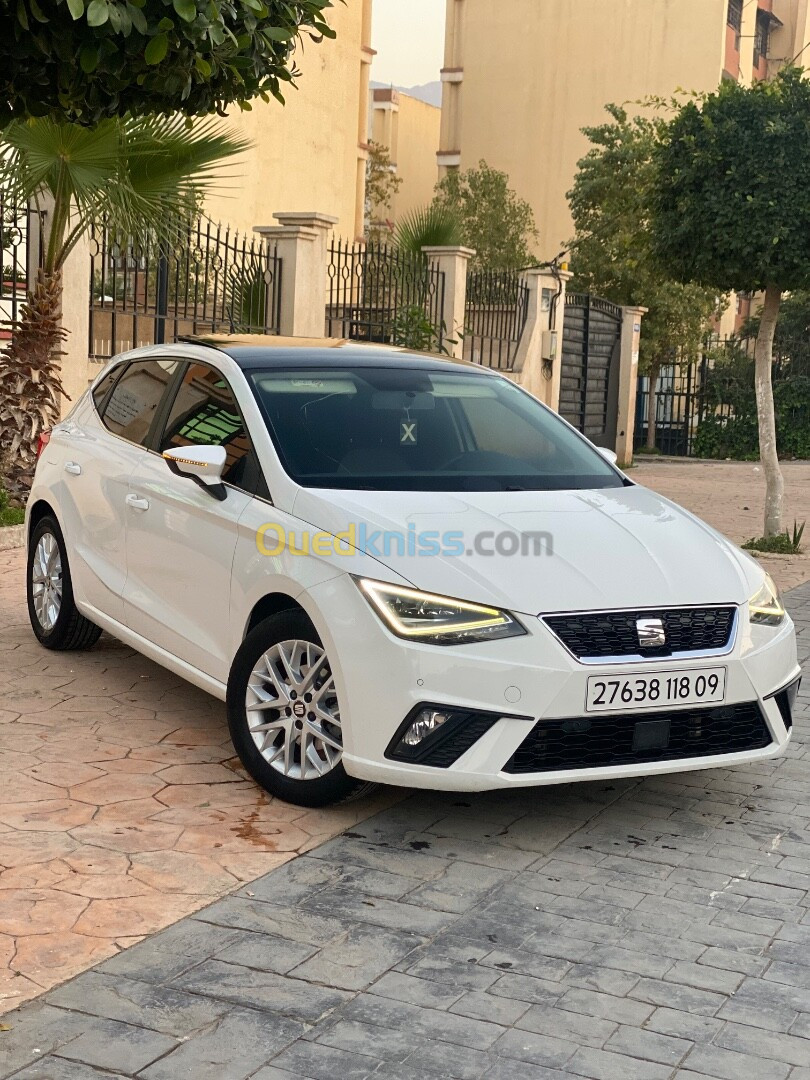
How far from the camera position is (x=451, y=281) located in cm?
1817

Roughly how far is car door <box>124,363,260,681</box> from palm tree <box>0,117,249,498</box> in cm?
449

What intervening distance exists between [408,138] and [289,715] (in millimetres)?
51794

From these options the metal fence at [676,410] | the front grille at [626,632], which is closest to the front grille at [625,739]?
the front grille at [626,632]

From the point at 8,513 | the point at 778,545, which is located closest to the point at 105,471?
the point at 8,513

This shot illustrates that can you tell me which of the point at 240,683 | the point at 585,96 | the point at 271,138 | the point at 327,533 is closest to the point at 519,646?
the point at 327,533

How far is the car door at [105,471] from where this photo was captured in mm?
6230

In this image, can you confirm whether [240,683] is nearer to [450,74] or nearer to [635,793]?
[635,793]

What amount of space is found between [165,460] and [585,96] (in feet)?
130

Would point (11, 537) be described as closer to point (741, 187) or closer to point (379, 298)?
point (741, 187)

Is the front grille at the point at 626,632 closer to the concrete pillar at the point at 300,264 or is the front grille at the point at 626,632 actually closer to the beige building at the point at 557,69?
the concrete pillar at the point at 300,264

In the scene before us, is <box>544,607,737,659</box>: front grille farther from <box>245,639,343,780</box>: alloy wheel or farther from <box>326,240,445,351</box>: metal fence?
<box>326,240,445,351</box>: metal fence

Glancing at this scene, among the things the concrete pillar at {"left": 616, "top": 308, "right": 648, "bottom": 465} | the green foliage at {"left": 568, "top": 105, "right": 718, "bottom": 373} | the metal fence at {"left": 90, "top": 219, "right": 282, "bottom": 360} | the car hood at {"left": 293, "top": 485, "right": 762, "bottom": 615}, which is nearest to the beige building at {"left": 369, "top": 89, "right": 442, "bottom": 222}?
the green foliage at {"left": 568, "top": 105, "right": 718, "bottom": 373}

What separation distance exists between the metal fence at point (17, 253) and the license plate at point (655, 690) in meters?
8.35

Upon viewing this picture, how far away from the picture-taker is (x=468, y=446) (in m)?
5.79
